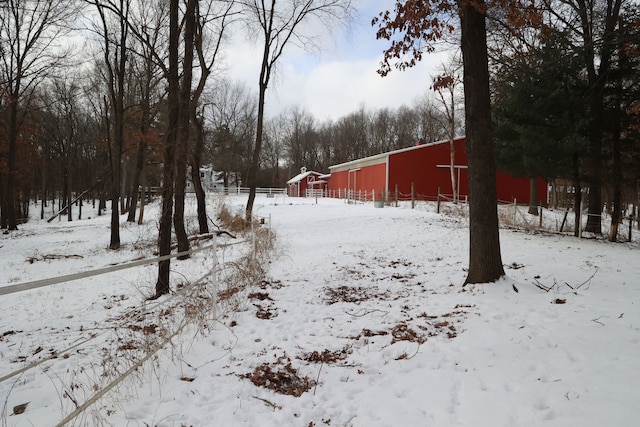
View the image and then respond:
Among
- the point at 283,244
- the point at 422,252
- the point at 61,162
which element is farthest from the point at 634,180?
the point at 61,162

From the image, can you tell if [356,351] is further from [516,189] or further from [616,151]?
[516,189]

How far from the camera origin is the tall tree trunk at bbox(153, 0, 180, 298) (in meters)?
7.18

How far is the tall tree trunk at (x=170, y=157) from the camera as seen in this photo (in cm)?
718

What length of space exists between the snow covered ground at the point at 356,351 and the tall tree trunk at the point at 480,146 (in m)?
0.55

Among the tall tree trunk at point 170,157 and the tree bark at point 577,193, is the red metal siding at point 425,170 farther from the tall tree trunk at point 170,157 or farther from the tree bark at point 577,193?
the tall tree trunk at point 170,157

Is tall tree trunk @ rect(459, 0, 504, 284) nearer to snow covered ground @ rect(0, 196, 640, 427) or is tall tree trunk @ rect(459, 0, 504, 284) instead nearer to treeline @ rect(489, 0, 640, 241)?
snow covered ground @ rect(0, 196, 640, 427)

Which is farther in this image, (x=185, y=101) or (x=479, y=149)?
(x=185, y=101)

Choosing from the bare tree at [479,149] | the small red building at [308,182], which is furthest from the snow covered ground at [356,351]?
the small red building at [308,182]

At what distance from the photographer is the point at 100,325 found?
5.91m

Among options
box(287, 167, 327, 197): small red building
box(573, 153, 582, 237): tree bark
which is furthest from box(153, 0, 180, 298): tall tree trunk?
box(287, 167, 327, 197): small red building

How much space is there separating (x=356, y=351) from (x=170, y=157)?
5.71m

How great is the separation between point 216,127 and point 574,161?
162 feet

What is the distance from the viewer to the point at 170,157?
25.1 feet

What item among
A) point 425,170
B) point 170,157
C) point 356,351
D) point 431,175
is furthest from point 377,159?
point 356,351
